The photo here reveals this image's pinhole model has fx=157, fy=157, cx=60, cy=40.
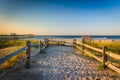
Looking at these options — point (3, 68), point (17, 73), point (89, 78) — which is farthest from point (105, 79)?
point (3, 68)

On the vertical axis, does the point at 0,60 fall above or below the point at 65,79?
above

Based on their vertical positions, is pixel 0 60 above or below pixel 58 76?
above

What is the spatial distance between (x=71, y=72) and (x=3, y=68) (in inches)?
115

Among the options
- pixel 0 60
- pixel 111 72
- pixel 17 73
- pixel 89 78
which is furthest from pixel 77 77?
pixel 0 60

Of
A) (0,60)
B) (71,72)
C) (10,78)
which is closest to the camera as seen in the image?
(0,60)

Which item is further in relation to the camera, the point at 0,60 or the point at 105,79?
the point at 105,79

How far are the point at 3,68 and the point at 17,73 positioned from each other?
853 mm

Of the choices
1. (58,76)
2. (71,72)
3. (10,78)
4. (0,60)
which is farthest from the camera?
(71,72)

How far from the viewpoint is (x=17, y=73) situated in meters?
6.35

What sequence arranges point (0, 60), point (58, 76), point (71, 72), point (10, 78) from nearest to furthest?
1. point (0, 60)
2. point (10, 78)
3. point (58, 76)
4. point (71, 72)

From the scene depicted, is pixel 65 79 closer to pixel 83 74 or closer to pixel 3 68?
pixel 83 74

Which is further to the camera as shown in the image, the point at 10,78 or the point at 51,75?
the point at 51,75

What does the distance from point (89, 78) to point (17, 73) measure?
286cm

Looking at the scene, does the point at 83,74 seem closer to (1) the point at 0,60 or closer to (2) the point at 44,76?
(2) the point at 44,76
